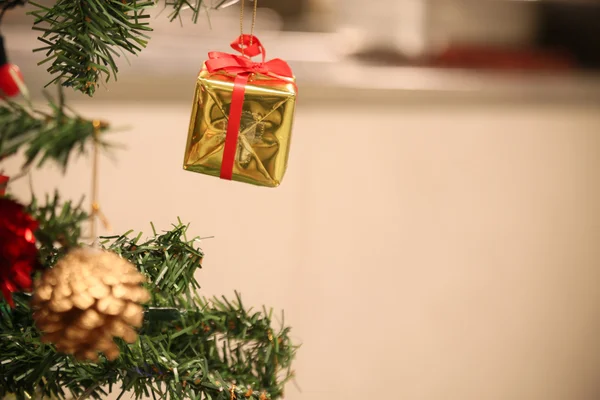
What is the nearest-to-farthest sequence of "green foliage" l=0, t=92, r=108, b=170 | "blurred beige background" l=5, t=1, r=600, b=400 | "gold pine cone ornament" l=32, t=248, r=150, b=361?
"gold pine cone ornament" l=32, t=248, r=150, b=361
"green foliage" l=0, t=92, r=108, b=170
"blurred beige background" l=5, t=1, r=600, b=400

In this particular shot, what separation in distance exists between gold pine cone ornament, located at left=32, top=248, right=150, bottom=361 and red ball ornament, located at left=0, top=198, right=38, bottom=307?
3cm

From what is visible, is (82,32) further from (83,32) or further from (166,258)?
(166,258)

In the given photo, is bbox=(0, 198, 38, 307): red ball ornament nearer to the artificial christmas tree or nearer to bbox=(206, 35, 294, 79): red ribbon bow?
the artificial christmas tree

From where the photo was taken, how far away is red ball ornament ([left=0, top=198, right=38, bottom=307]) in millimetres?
324

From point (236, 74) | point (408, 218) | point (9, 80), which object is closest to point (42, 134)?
point (9, 80)

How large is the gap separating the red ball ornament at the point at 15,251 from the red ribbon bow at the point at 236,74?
0.12 metres

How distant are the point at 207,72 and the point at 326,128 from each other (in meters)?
0.55

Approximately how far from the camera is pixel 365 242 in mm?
909

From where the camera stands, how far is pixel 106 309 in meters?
0.29

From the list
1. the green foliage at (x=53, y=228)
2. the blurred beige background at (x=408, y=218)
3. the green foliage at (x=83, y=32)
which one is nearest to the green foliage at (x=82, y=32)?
the green foliage at (x=83, y=32)

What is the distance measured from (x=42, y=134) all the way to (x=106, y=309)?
0.19m

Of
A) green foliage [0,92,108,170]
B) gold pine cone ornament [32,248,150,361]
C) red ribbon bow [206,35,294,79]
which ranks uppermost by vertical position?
red ribbon bow [206,35,294,79]

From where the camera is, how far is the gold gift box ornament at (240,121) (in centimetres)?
34

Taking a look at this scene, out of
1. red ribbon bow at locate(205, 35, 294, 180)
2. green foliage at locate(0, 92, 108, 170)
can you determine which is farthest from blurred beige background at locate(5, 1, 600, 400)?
red ribbon bow at locate(205, 35, 294, 180)
